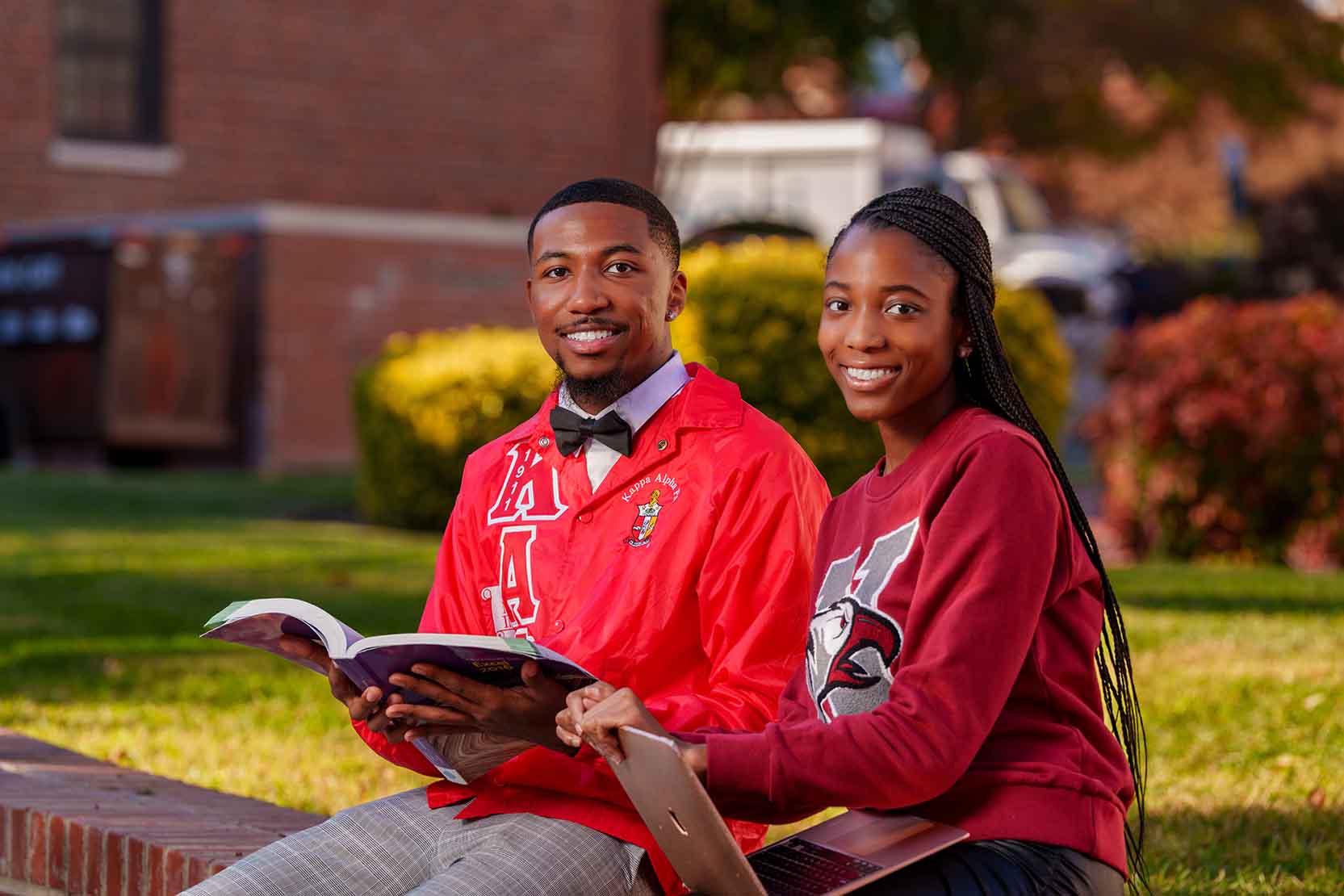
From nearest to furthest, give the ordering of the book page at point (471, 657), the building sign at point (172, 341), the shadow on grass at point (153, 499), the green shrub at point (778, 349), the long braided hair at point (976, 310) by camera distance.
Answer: the book page at point (471, 657), the long braided hair at point (976, 310), the green shrub at point (778, 349), the shadow on grass at point (153, 499), the building sign at point (172, 341)

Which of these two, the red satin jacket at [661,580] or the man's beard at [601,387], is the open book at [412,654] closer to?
the red satin jacket at [661,580]

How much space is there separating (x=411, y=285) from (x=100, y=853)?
12.5 metres

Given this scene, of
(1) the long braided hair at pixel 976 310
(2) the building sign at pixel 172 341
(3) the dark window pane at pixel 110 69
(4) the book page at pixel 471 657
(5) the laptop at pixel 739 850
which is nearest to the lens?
(5) the laptop at pixel 739 850

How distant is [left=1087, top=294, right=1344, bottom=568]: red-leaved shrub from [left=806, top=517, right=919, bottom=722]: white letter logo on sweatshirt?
23.4 feet

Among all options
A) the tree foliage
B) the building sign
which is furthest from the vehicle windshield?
the building sign

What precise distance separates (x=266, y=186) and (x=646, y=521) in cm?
1686

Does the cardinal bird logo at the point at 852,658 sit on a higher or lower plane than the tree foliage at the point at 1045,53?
lower

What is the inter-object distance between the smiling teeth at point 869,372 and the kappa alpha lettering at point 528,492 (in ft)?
2.10

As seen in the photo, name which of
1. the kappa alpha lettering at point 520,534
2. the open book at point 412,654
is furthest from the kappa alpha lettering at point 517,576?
the open book at point 412,654

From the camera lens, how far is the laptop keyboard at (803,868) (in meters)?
2.43

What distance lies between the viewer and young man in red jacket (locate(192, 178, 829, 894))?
2.89 meters

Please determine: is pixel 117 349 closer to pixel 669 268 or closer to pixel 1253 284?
pixel 1253 284

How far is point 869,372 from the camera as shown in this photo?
270cm

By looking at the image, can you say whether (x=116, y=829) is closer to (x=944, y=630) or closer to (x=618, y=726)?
(x=618, y=726)
